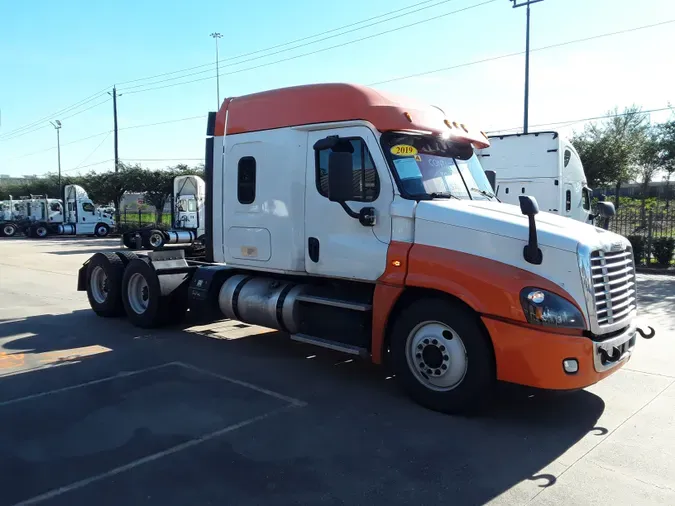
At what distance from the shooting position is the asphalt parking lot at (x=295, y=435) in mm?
3885

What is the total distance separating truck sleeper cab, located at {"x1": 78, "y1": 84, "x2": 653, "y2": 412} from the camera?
188 inches

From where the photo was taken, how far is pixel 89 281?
1010 cm

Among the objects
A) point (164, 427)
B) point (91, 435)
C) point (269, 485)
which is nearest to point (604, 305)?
point (269, 485)

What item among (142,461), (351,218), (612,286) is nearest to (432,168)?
(351,218)

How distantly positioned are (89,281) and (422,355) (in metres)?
7.05

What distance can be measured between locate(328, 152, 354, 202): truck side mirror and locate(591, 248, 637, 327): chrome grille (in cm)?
233

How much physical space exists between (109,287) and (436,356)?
21.0ft

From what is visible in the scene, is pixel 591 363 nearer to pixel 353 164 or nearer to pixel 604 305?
pixel 604 305

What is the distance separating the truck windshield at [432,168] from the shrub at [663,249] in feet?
49.2

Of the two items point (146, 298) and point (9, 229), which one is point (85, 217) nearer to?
point (9, 229)

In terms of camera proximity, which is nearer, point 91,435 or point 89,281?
point 91,435

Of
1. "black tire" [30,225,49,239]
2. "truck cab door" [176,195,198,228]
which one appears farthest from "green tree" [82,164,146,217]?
"truck cab door" [176,195,198,228]

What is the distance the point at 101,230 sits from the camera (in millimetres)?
38469

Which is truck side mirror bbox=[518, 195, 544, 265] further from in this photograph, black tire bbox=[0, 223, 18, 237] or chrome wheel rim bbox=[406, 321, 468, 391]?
A: black tire bbox=[0, 223, 18, 237]
